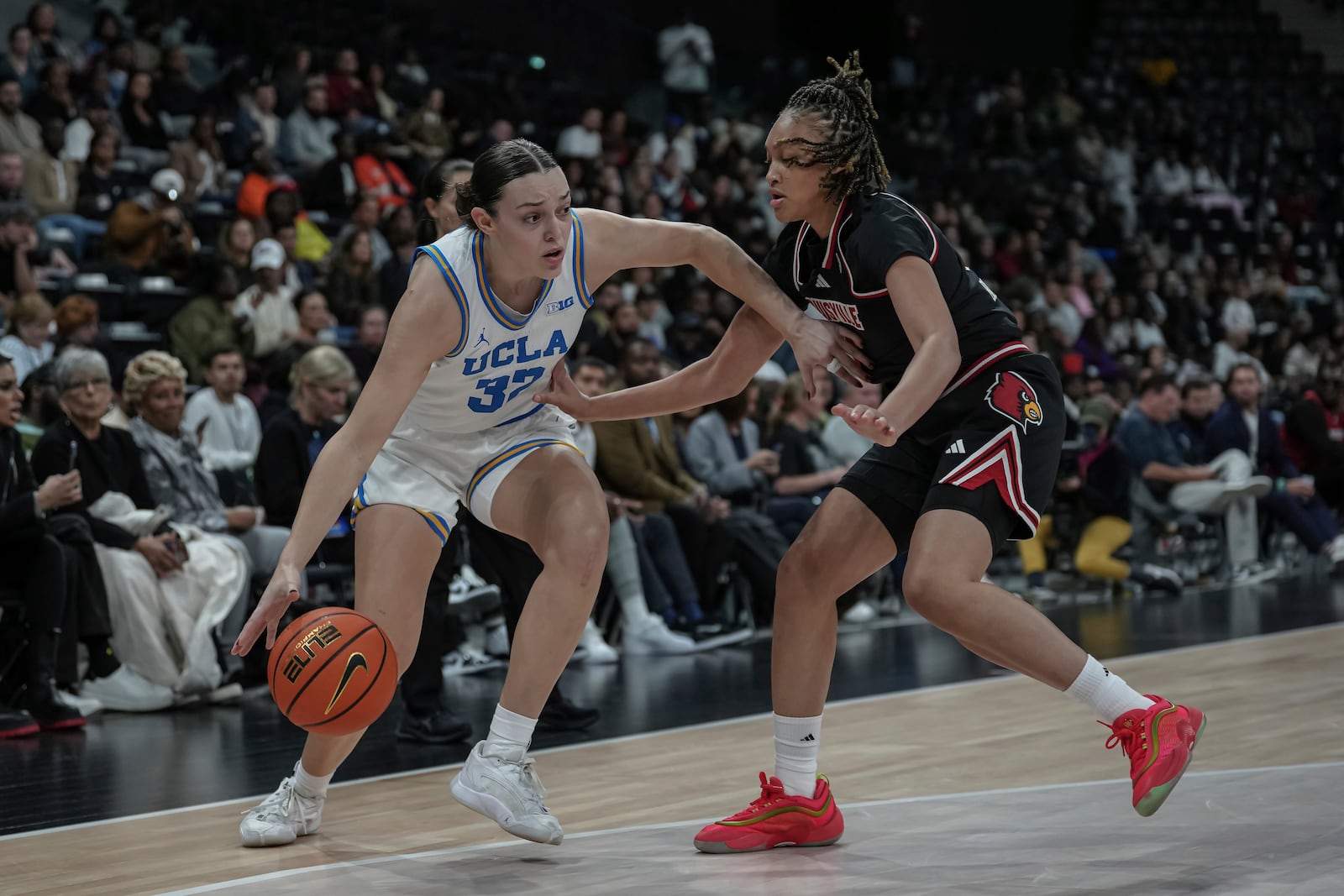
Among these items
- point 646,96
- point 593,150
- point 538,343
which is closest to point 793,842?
point 538,343

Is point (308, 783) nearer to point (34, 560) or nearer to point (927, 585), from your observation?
point (927, 585)

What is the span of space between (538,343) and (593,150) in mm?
10362

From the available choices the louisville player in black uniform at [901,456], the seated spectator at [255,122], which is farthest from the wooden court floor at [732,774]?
the seated spectator at [255,122]

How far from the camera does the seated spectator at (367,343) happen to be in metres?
8.40

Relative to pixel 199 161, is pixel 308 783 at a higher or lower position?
lower

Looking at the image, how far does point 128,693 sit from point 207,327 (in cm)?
295

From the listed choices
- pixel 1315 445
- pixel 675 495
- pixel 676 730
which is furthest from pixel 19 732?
pixel 1315 445

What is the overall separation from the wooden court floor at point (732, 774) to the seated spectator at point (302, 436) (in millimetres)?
2200

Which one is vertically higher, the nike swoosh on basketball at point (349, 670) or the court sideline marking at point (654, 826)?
the nike swoosh on basketball at point (349, 670)

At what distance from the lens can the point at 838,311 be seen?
3.65 meters

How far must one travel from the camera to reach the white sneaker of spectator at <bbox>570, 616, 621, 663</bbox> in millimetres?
7258

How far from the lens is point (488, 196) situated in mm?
3523

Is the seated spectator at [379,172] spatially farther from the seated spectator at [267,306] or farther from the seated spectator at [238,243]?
the seated spectator at [267,306]

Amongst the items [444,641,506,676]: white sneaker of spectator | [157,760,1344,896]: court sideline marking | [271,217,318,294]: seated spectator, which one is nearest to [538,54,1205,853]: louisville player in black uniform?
[157,760,1344,896]: court sideline marking
